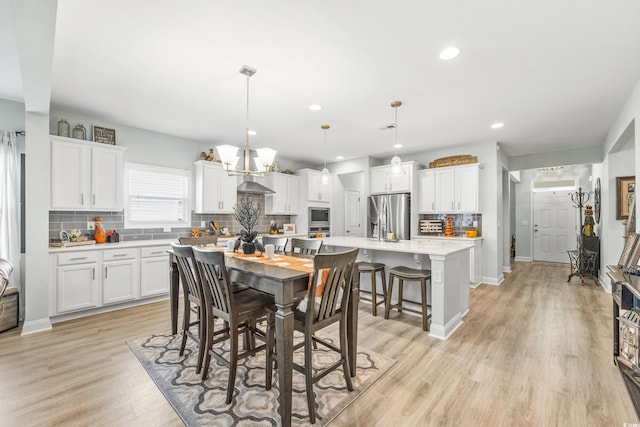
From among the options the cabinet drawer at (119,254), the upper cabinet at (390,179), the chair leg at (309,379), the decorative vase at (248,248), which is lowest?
the chair leg at (309,379)

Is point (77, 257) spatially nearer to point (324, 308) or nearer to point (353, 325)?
point (324, 308)

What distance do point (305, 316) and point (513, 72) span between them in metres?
2.86

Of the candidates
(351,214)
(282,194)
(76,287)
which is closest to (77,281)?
(76,287)

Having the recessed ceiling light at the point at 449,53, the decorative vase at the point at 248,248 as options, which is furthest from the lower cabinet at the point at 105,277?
the recessed ceiling light at the point at 449,53

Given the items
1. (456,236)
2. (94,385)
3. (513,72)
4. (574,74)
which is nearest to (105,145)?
(94,385)

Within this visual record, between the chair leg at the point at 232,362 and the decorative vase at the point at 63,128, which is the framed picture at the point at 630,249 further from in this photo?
the decorative vase at the point at 63,128

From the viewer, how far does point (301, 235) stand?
239 inches

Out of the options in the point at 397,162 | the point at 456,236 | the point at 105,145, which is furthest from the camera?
the point at 456,236

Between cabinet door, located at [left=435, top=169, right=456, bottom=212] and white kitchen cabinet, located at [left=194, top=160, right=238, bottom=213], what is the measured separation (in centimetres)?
396

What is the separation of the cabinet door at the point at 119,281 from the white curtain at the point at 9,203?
838mm

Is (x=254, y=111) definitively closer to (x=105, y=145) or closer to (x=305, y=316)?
(x=105, y=145)

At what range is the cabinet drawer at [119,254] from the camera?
3.60m

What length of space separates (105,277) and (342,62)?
379 cm

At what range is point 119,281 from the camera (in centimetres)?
371
